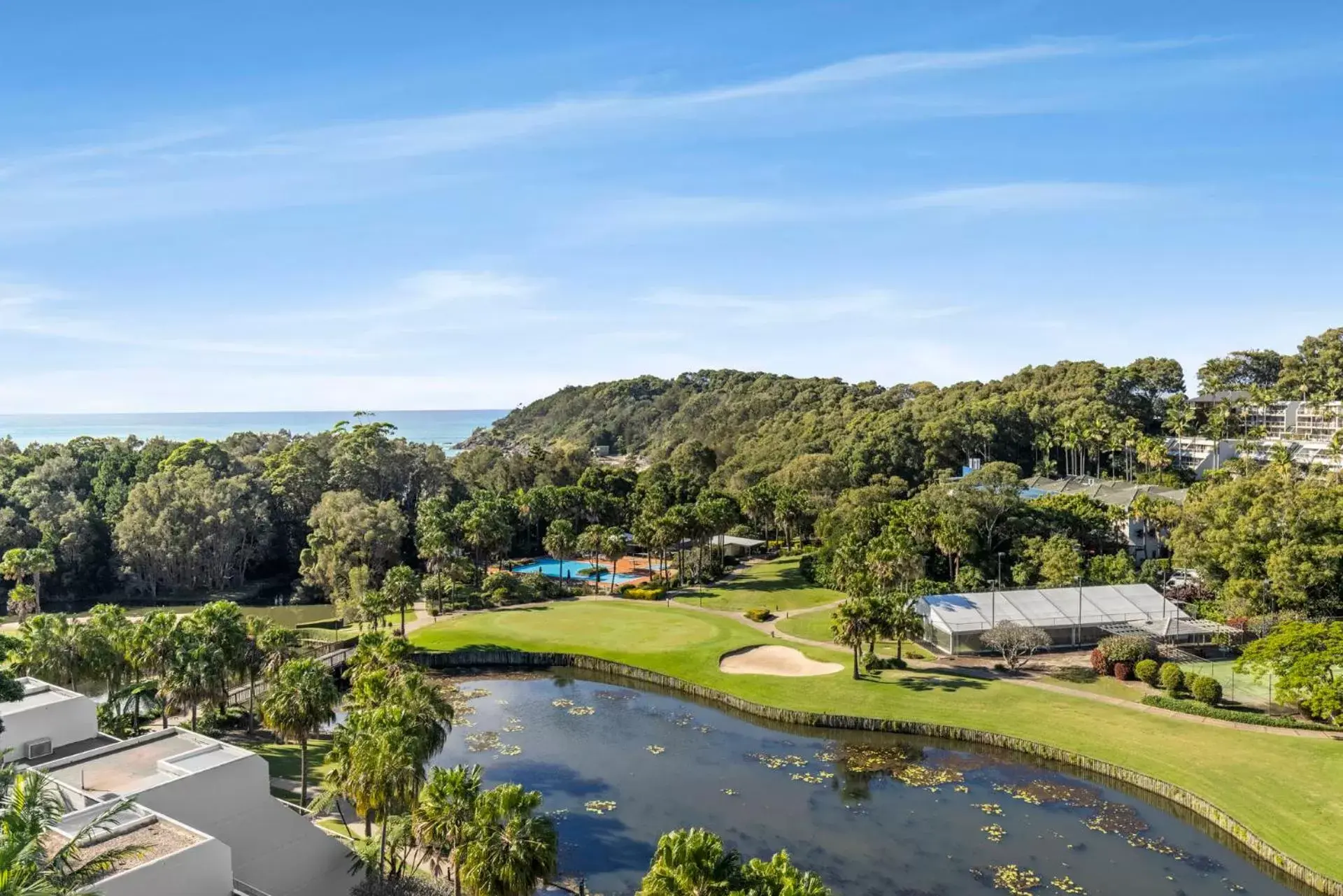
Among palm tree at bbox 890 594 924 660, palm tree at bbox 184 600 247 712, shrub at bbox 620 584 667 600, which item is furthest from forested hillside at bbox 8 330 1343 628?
palm tree at bbox 184 600 247 712

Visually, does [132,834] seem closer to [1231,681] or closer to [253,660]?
[253,660]

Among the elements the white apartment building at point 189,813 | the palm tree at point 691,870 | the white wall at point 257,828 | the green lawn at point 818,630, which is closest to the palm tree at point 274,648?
the white apartment building at point 189,813

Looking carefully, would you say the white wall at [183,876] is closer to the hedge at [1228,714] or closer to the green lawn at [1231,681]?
the hedge at [1228,714]

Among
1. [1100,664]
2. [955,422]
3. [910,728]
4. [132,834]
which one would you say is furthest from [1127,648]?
[955,422]

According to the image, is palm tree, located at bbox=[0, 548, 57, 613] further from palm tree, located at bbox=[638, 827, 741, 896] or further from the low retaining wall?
palm tree, located at bbox=[638, 827, 741, 896]

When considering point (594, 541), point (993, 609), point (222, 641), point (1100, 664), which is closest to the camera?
point (222, 641)

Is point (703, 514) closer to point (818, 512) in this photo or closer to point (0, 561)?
point (818, 512)

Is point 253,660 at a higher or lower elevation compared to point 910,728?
higher
